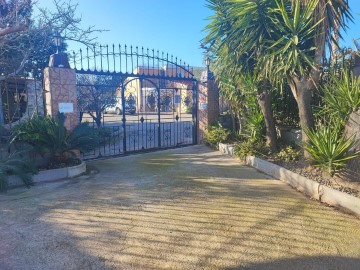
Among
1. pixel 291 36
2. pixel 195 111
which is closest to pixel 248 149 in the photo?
pixel 291 36

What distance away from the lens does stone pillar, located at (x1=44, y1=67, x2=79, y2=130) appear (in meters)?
6.02

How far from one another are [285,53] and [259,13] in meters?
0.99

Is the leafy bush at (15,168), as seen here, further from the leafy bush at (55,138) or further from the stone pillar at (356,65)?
the stone pillar at (356,65)

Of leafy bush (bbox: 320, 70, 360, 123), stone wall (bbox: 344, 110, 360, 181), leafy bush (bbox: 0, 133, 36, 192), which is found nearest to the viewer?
stone wall (bbox: 344, 110, 360, 181)

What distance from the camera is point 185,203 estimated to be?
4008 millimetres

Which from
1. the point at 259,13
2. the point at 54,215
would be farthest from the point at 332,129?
the point at 54,215

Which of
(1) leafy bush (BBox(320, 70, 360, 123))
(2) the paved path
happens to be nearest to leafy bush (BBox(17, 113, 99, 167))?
(2) the paved path

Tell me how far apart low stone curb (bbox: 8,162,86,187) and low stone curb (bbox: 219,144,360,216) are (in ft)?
13.4

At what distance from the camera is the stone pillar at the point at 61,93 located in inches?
237

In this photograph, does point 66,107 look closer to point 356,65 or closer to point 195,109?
point 195,109

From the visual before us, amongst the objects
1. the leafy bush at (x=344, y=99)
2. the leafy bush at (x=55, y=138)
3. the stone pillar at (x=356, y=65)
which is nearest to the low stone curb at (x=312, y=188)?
the leafy bush at (x=344, y=99)

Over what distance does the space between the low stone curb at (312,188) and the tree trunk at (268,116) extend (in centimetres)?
70

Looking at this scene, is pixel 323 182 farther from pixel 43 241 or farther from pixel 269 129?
pixel 43 241

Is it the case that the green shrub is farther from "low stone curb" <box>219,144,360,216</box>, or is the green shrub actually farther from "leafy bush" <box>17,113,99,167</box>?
"leafy bush" <box>17,113,99,167</box>
